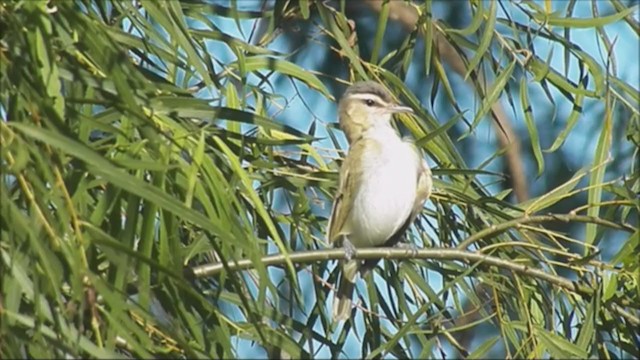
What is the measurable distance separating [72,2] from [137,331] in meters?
0.55

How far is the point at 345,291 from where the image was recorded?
346 cm

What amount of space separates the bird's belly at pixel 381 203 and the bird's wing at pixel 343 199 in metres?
0.03

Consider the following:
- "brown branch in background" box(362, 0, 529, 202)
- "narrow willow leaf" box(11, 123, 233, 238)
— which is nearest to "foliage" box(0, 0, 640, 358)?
"narrow willow leaf" box(11, 123, 233, 238)

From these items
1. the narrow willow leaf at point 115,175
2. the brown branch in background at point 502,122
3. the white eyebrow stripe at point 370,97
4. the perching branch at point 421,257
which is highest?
the brown branch in background at point 502,122

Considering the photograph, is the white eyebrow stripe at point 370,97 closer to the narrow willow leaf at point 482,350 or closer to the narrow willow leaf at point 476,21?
the narrow willow leaf at point 476,21

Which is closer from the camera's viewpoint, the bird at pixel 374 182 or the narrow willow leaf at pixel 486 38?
the narrow willow leaf at pixel 486 38

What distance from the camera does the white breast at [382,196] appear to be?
12.0ft

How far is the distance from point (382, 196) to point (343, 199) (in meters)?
0.15

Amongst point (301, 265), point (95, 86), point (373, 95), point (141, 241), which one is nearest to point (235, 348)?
point (301, 265)

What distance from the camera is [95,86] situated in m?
2.65

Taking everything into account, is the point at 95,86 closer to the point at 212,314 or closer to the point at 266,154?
the point at 212,314

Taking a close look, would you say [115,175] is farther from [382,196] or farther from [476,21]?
[382,196]

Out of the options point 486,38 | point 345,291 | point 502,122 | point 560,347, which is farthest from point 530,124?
point 502,122

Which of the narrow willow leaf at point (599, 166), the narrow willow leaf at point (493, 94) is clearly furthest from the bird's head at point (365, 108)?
the narrow willow leaf at point (599, 166)
